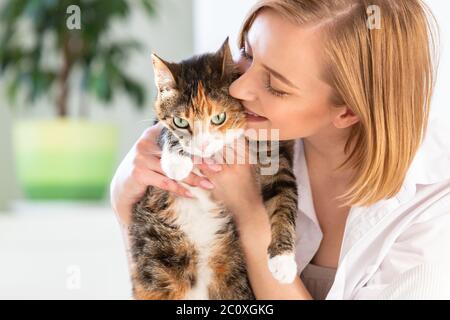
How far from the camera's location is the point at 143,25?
175 centimetres

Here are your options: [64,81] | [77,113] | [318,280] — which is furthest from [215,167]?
[77,113]

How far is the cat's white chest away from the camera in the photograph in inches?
39.6

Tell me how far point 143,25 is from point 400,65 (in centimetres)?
101

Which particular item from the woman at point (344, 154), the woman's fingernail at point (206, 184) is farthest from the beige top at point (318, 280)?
the woman's fingernail at point (206, 184)

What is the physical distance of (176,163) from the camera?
3.18 feet

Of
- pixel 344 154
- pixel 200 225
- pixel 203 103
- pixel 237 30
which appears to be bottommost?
pixel 200 225

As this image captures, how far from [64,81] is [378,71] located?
997 millimetres

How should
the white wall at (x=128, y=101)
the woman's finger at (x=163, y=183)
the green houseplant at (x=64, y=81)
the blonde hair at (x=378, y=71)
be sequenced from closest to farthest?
the blonde hair at (x=378, y=71) < the woman's finger at (x=163, y=183) < the green houseplant at (x=64, y=81) < the white wall at (x=128, y=101)

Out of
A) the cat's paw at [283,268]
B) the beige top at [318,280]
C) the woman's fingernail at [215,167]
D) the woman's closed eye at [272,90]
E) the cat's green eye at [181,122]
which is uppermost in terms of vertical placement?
the woman's closed eye at [272,90]

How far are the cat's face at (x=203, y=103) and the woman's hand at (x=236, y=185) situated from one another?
0.06 metres

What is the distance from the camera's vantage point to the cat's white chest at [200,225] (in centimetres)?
100

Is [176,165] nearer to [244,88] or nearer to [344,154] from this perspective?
[244,88]

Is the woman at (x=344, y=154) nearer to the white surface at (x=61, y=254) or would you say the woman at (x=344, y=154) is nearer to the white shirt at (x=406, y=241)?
the white shirt at (x=406, y=241)
